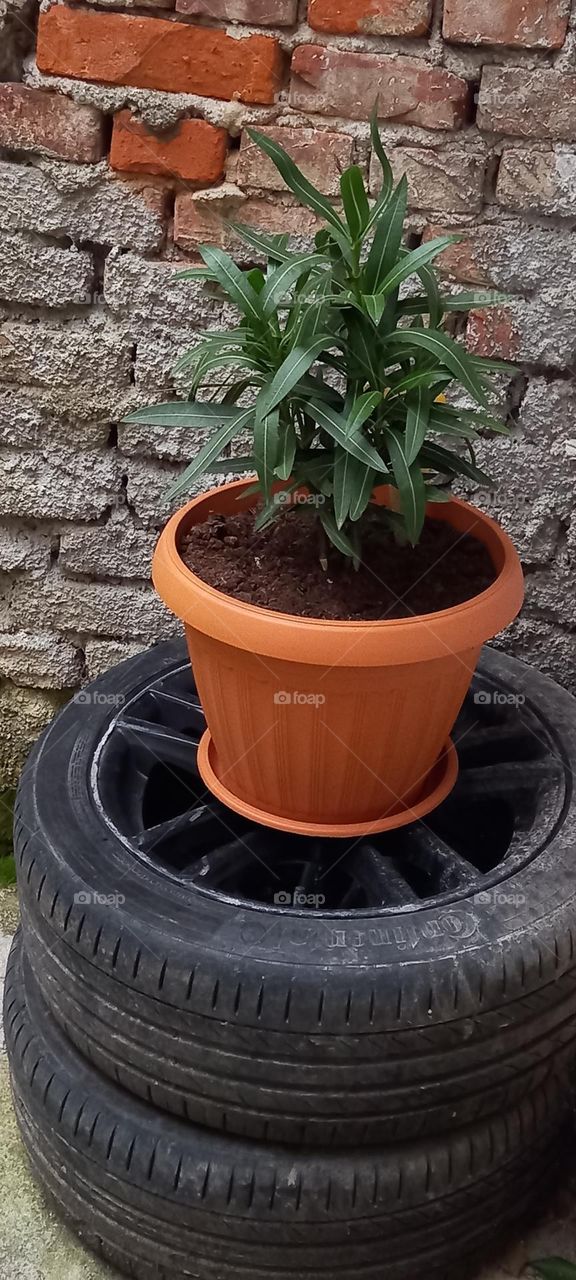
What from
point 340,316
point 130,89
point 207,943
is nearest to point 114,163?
point 130,89

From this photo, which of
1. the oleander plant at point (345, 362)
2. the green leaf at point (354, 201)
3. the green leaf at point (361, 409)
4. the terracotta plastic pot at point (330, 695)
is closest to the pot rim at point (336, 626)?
the terracotta plastic pot at point (330, 695)

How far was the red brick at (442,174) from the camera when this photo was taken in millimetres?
1525

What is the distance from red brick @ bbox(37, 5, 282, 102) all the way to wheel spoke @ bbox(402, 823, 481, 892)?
1119mm

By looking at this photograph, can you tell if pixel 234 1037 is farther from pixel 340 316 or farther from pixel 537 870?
pixel 340 316

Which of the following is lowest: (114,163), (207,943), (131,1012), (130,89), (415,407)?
(131,1012)

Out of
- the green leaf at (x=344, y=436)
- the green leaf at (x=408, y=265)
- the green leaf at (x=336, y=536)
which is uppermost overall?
the green leaf at (x=408, y=265)

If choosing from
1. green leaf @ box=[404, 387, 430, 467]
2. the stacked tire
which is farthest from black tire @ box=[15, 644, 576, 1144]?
green leaf @ box=[404, 387, 430, 467]

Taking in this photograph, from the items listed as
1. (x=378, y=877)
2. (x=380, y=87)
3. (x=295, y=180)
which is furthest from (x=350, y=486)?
(x=380, y=87)

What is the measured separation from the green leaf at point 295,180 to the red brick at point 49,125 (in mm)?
503

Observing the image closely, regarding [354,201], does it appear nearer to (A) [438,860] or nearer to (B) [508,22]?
(B) [508,22]

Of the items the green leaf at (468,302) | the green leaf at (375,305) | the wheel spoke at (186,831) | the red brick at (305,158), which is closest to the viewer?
the green leaf at (375,305)

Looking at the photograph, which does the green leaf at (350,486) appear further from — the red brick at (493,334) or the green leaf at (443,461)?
the red brick at (493,334)

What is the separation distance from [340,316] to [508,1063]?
2.96 feet

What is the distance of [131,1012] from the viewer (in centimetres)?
118
